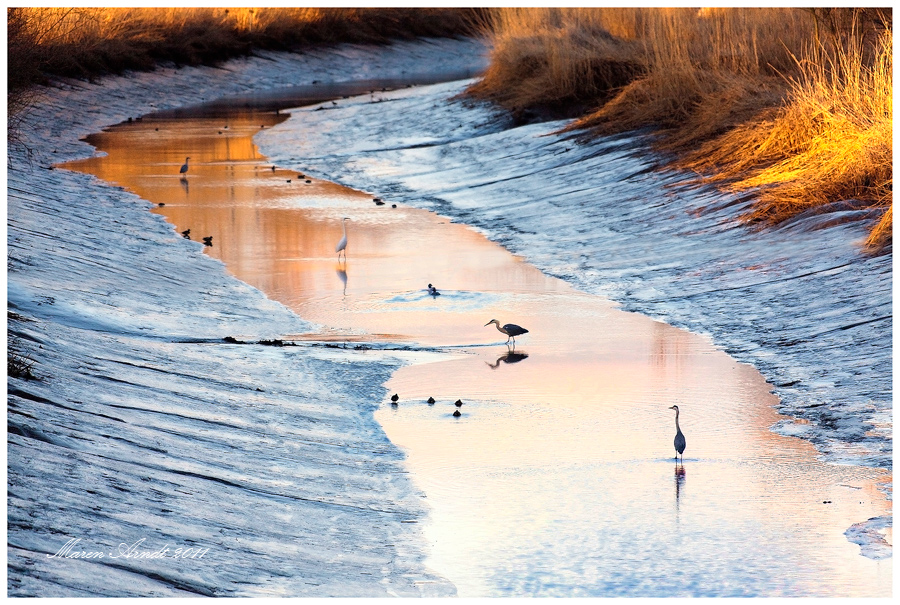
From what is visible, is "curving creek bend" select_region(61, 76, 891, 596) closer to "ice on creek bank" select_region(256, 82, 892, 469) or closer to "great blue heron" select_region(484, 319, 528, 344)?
"great blue heron" select_region(484, 319, 528, 344)

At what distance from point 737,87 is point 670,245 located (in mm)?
4762

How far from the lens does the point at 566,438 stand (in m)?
7.29

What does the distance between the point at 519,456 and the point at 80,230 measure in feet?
22.3

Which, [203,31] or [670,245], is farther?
[203,31]

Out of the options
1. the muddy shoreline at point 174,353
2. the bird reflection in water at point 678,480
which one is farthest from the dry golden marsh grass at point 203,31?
the bird reflection in water at point 678,480

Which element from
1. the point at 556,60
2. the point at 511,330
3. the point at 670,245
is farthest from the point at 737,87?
the point at 511,330

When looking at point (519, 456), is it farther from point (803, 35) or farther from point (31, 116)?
point (31, 116)

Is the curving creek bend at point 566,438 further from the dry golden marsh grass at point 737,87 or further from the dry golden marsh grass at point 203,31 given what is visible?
the dry golden marsh grass at point 203,31

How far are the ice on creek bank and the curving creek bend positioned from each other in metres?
0.31

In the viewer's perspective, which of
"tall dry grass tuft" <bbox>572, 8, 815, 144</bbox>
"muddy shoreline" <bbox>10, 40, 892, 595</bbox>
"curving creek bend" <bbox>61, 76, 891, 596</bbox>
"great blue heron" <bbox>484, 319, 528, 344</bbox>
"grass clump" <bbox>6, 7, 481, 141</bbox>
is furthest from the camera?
"grass clump" <bbox>6, 7, 481, 141</bbox>

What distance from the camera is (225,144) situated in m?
23.0

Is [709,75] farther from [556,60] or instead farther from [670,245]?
[670,245]

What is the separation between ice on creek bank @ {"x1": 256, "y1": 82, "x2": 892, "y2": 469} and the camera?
8.11 meters

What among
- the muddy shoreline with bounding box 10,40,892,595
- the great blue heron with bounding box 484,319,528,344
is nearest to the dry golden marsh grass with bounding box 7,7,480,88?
the muddy shoreline with bounding box 10,40,892,595
